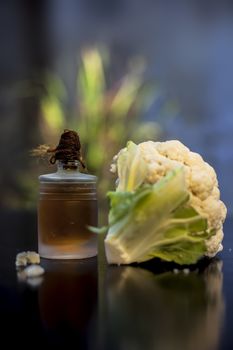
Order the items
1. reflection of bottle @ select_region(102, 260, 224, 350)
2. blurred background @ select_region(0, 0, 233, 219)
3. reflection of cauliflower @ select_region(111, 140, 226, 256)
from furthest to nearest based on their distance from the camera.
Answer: blurred background @ select_region(0, 0, 233, 219)
reflection of cauliflower @ select_region(111, 140, 226, 256)
reflection of bottle @ select_region(102, 260, 224, 350)

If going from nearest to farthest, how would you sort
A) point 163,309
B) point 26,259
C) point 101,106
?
point 163,309 < point 26,259 < point 101,106

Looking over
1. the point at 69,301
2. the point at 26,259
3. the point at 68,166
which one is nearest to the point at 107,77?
the point at 68,166

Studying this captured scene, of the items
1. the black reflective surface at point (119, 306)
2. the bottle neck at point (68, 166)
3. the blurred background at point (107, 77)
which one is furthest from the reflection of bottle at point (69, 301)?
the blurred background at point (107, 77)

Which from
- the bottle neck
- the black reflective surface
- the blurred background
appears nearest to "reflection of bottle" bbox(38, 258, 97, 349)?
the black reflective surface

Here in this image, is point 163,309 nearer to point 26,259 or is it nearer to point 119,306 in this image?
point 119,306

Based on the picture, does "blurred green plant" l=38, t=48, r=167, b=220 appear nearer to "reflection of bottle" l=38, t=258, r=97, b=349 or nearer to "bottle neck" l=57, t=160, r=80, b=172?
"bottle neck" l=57, t=160, r=80, b=172

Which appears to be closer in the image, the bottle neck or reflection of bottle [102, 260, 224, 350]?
reflection of bottle [102, 260, 224, 350]

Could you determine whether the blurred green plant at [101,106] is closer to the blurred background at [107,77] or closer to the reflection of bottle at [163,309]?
the blurred background at [107,77]
